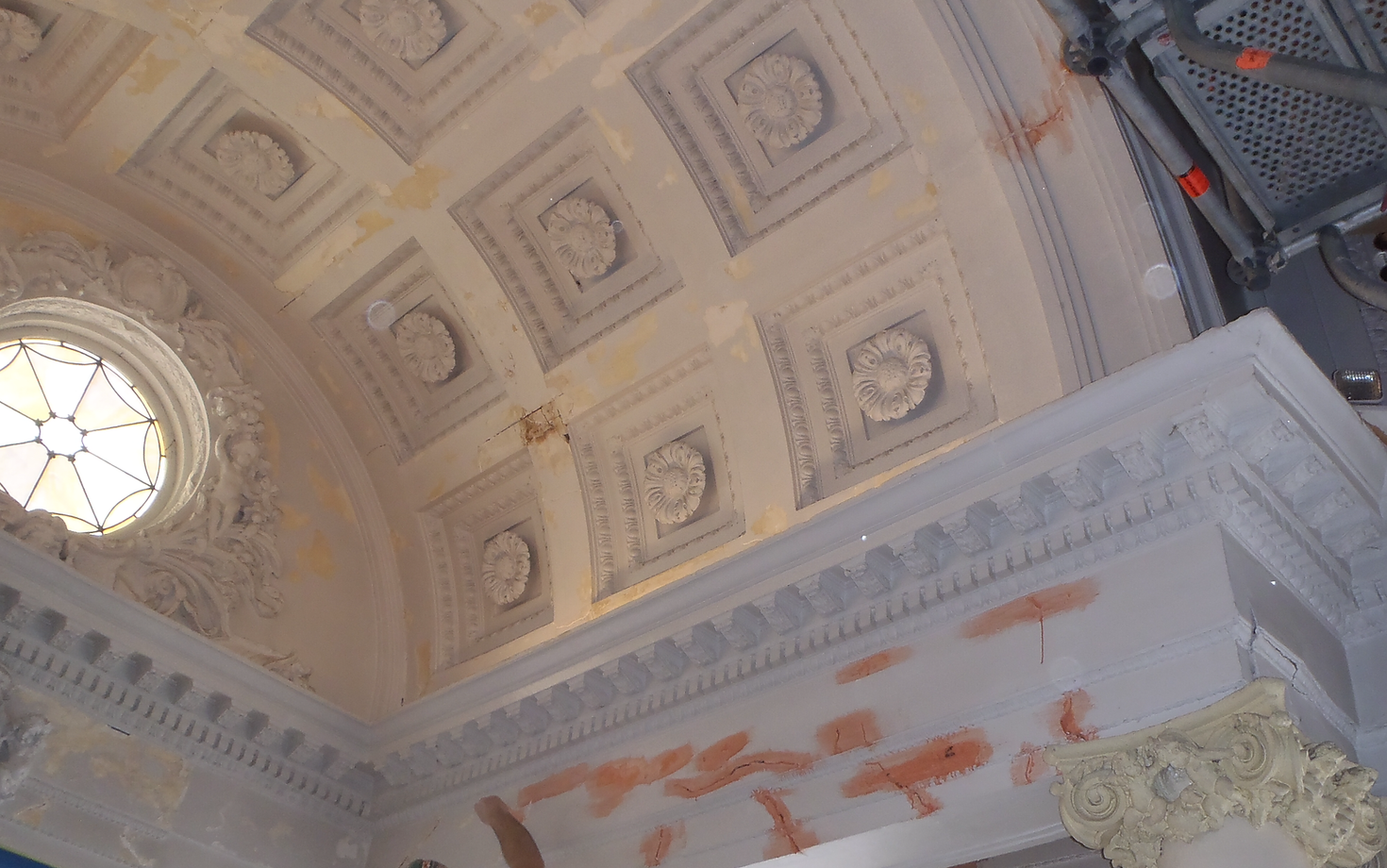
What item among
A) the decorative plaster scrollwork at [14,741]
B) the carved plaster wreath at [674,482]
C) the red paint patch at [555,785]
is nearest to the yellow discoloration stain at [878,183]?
the carved plaster wreath at [674,482]

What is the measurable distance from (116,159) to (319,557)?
3.15m

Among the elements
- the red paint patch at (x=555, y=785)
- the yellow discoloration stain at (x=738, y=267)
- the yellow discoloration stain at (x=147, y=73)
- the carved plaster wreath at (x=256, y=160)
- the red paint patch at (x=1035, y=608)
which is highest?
the yellow discoloration stain at (x=147, y=73)

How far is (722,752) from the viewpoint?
20.6ft

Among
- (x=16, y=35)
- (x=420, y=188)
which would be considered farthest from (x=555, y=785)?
(x=16, y=35)

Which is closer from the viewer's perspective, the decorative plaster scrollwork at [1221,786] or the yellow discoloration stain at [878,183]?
the decorative plaster scrollwork at [1221,786]

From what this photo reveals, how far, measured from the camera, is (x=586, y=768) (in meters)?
6.95

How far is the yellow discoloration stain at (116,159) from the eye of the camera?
7973 millimetres

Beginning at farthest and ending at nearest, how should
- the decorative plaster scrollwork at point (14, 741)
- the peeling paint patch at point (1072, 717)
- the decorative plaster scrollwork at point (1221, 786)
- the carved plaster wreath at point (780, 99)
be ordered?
→ 1. the carved plaster wreath at point (780, 99)
2. the decorative plaster scrollwork at point (14, 741)
3. the peeling paint patch at point (1072, 717)
4. the decorative plaster scrollwork at point (1221, 786)

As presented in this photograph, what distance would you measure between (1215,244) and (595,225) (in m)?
3.80

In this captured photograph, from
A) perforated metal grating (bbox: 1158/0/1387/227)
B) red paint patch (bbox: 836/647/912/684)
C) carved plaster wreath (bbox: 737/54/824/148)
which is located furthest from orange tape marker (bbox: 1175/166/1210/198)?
red paint patch (bbox: 836/647/912/684)

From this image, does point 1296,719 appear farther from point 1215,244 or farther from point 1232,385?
point 1215,244

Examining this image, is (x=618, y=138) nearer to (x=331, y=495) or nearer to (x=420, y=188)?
(x=420, y=188)

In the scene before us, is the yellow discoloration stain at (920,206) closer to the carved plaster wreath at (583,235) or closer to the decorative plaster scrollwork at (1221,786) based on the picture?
the carved plaster wreath at (583,235)

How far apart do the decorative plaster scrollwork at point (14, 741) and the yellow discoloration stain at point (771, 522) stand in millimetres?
4168
